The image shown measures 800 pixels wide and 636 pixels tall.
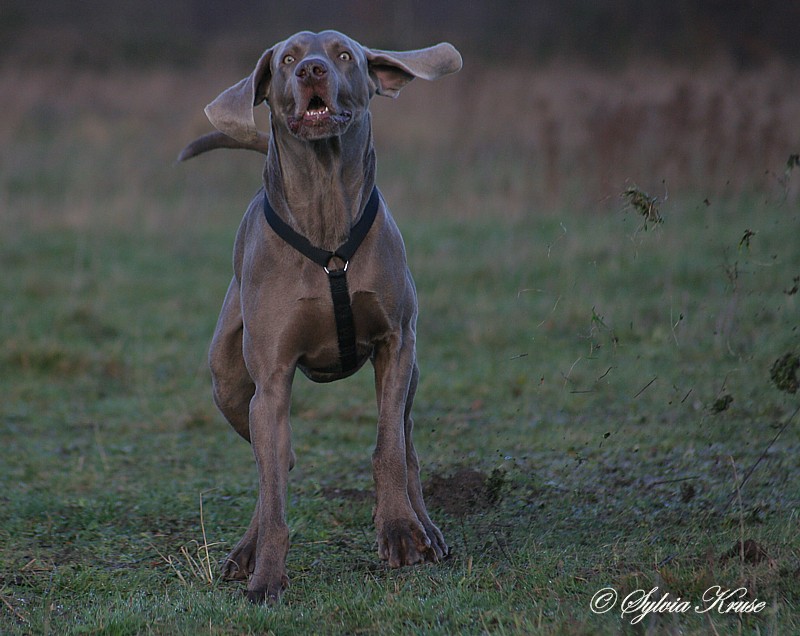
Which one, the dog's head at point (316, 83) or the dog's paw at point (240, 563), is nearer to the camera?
the dog's head at point (316, 83)

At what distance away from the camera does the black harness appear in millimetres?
4371

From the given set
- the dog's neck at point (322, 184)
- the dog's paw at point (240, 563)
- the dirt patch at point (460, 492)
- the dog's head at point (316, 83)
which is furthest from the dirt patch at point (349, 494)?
the dog's head at point (316, 83)

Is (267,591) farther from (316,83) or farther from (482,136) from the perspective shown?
(482,136)

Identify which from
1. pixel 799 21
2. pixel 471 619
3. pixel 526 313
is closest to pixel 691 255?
pixel 526 313

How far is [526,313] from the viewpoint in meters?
9.41

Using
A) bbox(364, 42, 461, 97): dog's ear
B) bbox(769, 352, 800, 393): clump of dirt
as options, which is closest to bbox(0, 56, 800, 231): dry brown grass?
bbox(364, 42, 461, 97): dog's ear

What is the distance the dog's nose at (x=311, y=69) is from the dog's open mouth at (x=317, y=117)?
0.07 metres

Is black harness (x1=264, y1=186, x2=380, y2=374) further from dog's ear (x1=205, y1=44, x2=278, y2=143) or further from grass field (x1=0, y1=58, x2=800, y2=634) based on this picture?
grass field (x1=0, y1=58, x2=800, y2=634)

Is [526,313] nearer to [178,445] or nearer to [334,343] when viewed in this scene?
[178,445]

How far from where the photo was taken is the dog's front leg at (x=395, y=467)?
4312 mm

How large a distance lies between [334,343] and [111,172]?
Result: 11.6 meters

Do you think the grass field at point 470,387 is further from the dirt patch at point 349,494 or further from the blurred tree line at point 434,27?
the blurred tree line at point 434,27

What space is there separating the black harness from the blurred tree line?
1325 centimetres

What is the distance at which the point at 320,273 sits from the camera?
438 centimetres
